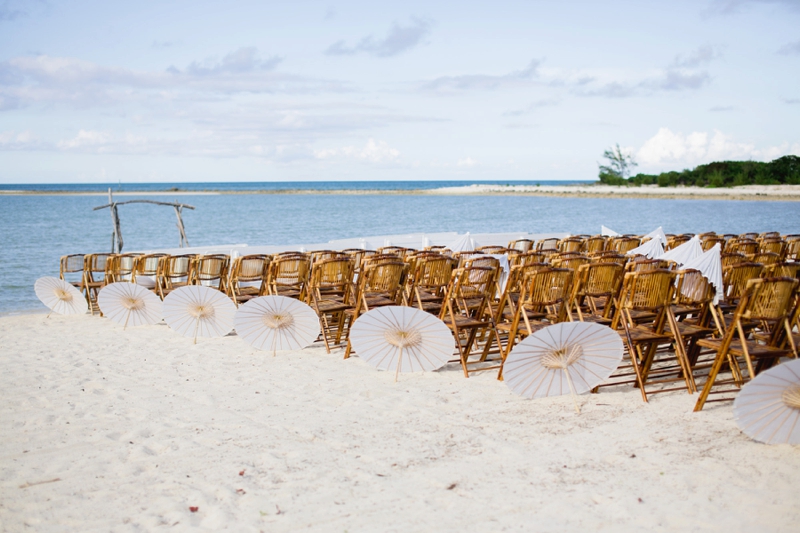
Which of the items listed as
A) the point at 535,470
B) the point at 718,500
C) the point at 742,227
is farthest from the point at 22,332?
the point at 742,227

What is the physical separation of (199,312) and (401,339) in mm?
2549

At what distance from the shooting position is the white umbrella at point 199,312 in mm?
6660

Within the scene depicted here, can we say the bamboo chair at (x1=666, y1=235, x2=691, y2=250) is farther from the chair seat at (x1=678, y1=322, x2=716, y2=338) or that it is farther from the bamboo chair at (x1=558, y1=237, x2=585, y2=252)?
the chair seat at (x1=678, y1=322, x2=716, y2=338)

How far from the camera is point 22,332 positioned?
8.20 meters

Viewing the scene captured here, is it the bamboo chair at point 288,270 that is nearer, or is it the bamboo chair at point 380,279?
the bamboo chair at point 380,279

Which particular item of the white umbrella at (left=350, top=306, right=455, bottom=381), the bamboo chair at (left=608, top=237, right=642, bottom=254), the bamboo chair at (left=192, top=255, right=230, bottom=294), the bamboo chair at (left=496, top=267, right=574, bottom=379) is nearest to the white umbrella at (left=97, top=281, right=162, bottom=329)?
the bamboo chair at (left=192, top=255, right=230, bottom=294)

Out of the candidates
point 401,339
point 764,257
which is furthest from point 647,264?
point 401,339

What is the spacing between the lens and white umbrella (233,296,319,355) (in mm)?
6059

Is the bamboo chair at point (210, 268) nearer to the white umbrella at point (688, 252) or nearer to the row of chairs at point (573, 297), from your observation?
the row of chairs at point (573, 297)

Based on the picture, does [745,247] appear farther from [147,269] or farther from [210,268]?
[147,269]

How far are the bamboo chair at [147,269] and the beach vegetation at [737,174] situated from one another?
62.4 meters

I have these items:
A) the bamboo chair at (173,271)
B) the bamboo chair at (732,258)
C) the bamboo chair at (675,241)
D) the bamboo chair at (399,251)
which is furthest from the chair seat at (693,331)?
the bamboo chair at (173,271)

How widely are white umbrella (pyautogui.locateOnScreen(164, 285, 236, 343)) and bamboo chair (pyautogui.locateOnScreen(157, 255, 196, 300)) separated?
1343mm

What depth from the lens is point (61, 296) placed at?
8.92 m
